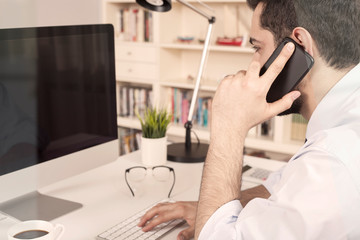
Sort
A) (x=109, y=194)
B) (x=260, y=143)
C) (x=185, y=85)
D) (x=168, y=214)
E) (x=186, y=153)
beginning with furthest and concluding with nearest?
(x=185, y=85) → (x=260, y=143) → (x=186, y=153) → (x=109, y=194) → (x=168, y=214)

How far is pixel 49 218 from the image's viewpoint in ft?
4.10

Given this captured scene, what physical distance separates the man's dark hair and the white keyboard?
57cm

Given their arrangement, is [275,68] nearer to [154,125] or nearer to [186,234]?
[186,234]

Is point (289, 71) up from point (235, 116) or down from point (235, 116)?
up

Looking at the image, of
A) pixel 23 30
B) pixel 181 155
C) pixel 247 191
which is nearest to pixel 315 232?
pixel 247 191

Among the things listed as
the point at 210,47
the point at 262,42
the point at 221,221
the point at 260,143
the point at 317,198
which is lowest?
the point at 260,143

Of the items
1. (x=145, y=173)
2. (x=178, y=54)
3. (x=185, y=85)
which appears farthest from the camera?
(x=178, y=54)

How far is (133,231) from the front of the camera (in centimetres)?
117

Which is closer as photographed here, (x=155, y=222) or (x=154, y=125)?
(x=155, y=222)

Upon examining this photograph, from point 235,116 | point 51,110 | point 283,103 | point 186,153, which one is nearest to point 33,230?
point 51,110

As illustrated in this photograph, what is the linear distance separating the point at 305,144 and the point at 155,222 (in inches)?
17.0

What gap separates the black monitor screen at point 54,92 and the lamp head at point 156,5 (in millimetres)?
320

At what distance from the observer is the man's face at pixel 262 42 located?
1172 mm

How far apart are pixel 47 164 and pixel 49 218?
0.14 meters
